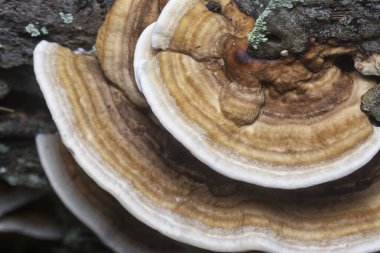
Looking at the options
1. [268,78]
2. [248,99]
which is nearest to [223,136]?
[248,99]

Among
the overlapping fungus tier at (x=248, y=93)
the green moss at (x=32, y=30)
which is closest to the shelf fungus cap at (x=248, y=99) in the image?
the overlapping fungus tier at (x=248, y=93)

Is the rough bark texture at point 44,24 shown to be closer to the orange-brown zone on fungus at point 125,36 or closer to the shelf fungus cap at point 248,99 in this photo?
the orange-brown zone on fungus at point 125,36

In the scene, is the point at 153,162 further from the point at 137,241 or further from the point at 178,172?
the point at 137,241

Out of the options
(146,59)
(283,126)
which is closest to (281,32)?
(283,126)

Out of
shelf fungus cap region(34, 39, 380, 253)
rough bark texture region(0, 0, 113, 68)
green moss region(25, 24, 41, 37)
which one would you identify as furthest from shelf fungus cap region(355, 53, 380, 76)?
green moss region(25, 24, 41, 37)

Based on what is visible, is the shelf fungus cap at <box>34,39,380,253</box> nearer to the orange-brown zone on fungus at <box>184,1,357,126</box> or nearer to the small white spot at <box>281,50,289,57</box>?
the orange-brown zone on fungus at <box>184,1,357,126</box>

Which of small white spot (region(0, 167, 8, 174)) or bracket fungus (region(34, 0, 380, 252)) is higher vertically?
bracket fungus (region(34, 0, 380, 252))

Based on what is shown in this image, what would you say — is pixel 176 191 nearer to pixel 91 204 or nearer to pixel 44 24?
pixel 91 204
